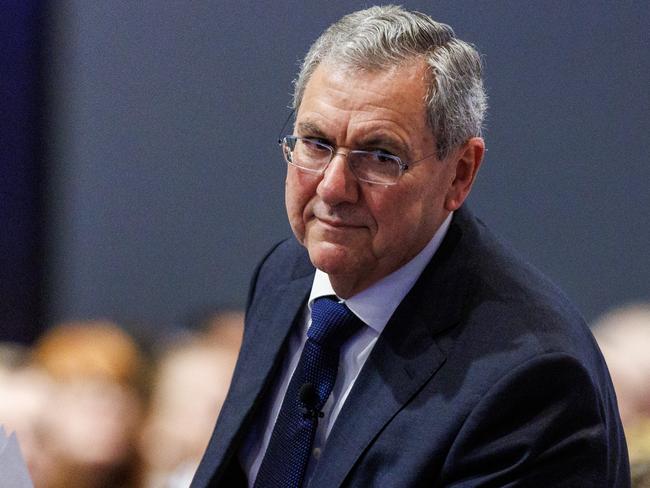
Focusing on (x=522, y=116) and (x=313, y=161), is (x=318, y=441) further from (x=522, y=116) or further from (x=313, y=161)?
(x=522, y=116)

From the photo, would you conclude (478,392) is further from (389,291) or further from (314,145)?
(314,145)

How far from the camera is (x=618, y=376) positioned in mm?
2512

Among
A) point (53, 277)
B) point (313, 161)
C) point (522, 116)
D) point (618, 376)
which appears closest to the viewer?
point (313, 161)

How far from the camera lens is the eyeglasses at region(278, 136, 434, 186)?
3.86ft

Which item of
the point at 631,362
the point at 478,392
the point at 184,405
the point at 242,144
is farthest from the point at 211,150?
the point at 478,392

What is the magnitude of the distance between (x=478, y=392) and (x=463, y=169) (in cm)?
31

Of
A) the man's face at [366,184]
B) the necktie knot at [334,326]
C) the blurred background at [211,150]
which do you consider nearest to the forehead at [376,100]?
the man's face at [366,184]

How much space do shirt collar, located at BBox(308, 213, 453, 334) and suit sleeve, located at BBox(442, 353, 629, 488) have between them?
0.73 feet

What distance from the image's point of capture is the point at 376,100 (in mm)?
1152

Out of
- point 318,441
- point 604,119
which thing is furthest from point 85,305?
point 318,441

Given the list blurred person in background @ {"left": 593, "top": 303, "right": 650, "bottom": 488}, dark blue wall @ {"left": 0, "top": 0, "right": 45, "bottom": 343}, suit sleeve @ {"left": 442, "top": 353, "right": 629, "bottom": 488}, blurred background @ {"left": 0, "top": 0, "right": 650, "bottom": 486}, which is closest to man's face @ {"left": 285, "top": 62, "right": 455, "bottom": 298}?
suit sleeve @ {"left": 442, "top": 353, "right": 629, "bottom": 488}

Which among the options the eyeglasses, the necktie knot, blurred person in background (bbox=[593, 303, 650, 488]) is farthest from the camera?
blurred person in background (bbox=[593, 303, 650, 488])

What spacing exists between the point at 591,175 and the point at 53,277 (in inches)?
64.3

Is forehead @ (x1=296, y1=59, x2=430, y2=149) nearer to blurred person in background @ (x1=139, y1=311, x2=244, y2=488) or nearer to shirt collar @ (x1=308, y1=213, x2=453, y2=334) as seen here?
shirt collar @ (x1=308, y1=213, x2=453, y2=334)
